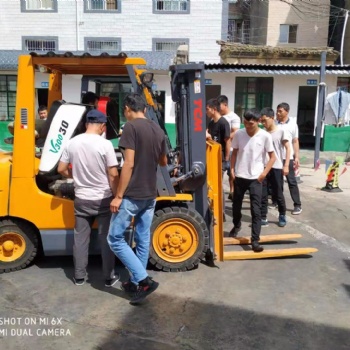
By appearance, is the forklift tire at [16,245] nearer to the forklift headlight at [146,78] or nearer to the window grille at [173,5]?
the forklift headlight at [146,78]

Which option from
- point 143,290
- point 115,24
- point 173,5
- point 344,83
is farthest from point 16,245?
point 173,5

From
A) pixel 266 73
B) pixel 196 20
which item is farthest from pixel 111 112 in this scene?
pixel 196 20

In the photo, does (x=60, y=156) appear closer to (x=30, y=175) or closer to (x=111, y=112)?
(x=30, y=175)

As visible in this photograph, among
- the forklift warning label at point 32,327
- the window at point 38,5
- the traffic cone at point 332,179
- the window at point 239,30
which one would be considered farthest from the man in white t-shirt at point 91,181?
the window at point 239,30

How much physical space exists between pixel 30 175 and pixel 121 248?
1.18m

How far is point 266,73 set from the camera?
1508 centimetres

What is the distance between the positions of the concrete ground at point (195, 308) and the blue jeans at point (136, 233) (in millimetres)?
333

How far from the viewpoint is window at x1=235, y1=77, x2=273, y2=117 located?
16719 mm

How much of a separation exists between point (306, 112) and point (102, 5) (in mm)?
10894

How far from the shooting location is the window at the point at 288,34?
2577 centimetres

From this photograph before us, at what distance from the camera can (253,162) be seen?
194 inches

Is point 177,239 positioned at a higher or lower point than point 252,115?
lower

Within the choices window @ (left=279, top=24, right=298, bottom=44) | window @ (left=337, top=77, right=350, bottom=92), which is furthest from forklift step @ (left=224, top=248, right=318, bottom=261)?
window @ (left=279, top=24, right=298, bottom=44)

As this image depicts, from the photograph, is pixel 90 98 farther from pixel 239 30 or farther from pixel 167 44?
pixel 239 30
